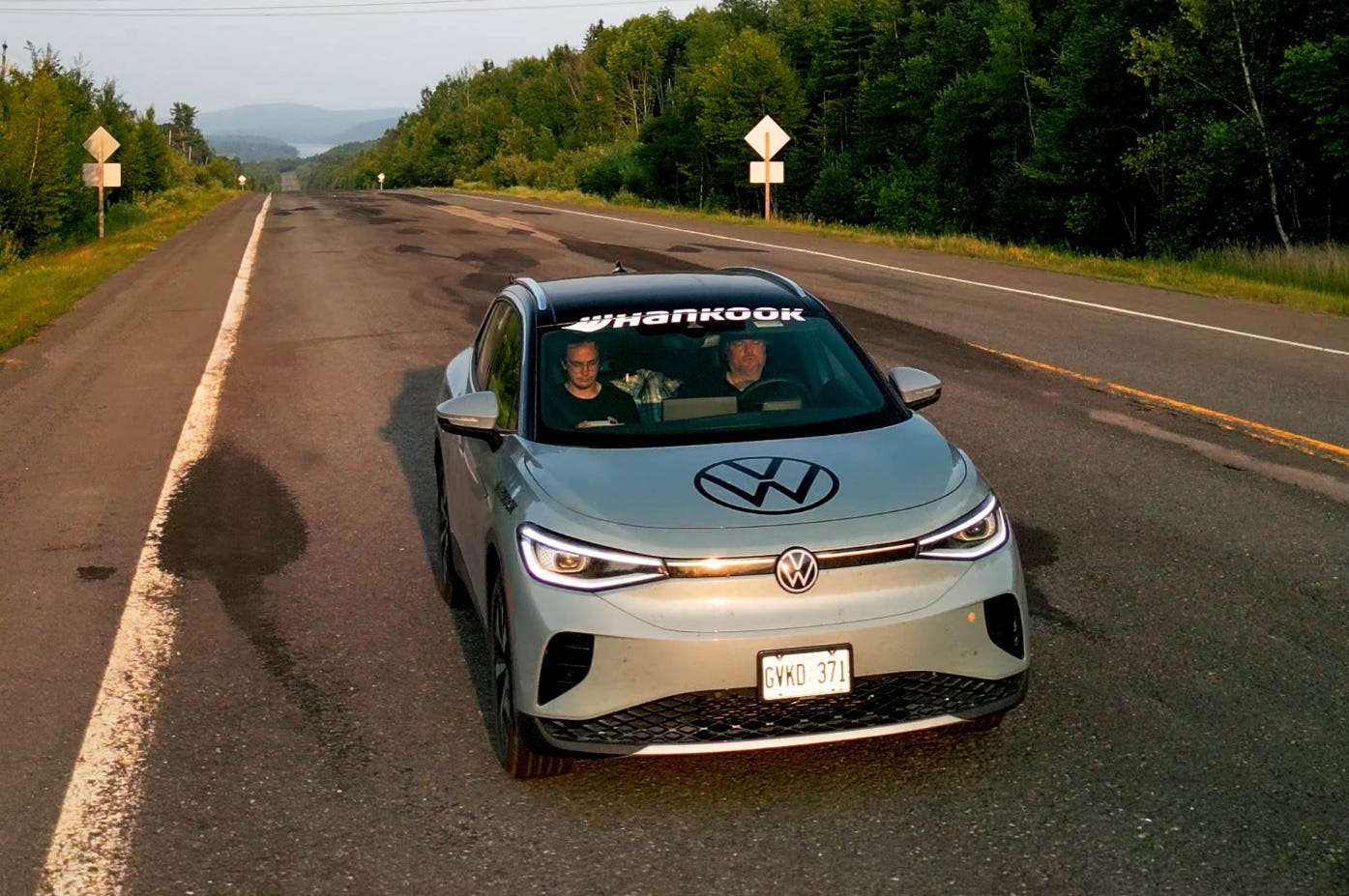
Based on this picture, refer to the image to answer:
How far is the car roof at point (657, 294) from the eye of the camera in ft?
19.4

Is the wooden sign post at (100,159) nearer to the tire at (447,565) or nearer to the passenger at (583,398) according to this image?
the tire at (447,565)

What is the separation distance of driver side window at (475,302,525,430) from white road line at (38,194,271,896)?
168cm

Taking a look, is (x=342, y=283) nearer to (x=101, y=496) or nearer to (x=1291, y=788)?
(x=101, y=496)

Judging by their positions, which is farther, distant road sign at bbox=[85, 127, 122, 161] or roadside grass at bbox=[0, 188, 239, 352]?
distant road sign at bbox=[85, 127, 122, 161]

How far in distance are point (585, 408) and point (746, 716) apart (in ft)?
5.20

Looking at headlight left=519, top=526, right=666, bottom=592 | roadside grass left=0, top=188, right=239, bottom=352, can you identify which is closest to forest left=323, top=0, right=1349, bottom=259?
roadside grass left=0, top=188, right=239, bottom=352

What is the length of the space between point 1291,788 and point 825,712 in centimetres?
142

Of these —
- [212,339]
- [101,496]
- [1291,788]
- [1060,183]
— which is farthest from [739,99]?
[1291,788]

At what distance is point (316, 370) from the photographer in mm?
13492

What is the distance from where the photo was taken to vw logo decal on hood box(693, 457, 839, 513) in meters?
4.38

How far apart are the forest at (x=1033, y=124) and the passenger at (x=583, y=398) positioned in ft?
75.2

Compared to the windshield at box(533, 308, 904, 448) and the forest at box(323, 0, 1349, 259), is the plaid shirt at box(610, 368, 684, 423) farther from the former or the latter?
the forest at box(323, 0, 1349, 259)

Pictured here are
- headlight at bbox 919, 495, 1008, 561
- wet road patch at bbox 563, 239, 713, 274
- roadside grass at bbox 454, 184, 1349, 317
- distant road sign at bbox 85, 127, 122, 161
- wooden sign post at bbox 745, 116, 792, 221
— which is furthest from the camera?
wooden sign post at bbox 745, 116, 792, 221

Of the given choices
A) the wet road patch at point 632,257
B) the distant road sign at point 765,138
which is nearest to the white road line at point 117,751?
the wet road patch at point 632,257
